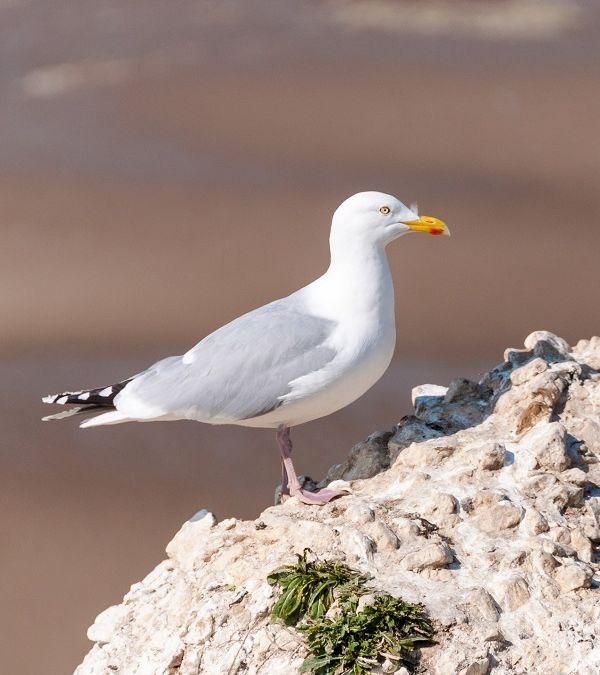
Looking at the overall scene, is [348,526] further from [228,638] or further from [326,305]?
[326,305]

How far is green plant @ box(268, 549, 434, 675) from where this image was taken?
3.39 meters

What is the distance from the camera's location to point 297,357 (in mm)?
4434

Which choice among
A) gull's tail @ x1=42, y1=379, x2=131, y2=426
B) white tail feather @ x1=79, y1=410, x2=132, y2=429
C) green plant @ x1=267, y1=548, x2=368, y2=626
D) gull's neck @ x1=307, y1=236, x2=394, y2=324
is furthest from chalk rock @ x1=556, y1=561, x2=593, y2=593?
gull's tail @ x1=42, y1=379, x2=131, y2=426

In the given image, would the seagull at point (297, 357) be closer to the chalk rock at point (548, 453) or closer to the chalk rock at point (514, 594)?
the chalk rock at point (548, 453)

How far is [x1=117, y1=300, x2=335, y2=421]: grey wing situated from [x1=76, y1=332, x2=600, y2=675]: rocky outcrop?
0.40 metres

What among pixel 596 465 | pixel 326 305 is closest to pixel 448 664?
pixel 596 465

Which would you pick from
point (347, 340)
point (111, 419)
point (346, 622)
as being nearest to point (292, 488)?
point (347, 340)

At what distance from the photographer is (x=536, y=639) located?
11.6 ft

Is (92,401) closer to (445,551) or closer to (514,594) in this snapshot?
(445,551)

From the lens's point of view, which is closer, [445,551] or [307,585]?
[307,585]

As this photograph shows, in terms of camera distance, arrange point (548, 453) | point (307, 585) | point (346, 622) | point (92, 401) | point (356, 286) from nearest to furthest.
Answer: point (346, 622) → point (307, 585) → point (548, 453) → point (356, 286) → point (92, 401)

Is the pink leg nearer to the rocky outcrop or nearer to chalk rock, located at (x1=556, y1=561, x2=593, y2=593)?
the rocky outcrop

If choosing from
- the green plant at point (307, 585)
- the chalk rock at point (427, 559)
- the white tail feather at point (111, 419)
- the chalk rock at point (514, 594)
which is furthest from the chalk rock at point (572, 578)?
the white tail feather at point (111, 419)

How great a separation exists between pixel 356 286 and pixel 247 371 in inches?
20.4
